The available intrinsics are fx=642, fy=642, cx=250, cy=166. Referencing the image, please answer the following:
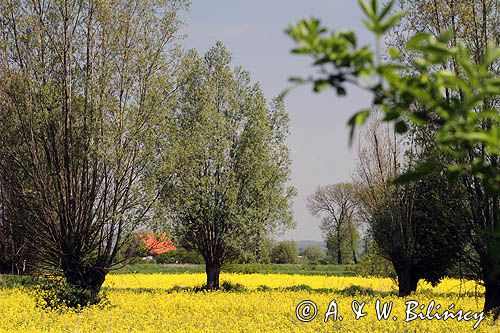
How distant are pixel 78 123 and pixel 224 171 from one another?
1183cm

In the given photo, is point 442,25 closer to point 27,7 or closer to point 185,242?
point 27,7

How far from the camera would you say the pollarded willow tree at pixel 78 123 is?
16.8 meters

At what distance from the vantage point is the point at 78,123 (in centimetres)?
1730

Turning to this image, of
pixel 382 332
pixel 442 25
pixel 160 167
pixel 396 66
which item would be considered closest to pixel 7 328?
pixel 160 167

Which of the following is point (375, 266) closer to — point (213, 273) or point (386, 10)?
point (213, 273)

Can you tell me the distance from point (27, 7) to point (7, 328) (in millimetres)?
8528

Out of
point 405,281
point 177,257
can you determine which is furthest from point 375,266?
point 177,257

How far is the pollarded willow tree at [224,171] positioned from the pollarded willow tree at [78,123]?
31.0 feet

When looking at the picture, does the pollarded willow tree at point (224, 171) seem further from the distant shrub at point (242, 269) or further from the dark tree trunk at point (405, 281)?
the distant shrub at point (242, 269)

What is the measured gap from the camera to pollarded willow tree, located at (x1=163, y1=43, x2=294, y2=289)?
27797mm

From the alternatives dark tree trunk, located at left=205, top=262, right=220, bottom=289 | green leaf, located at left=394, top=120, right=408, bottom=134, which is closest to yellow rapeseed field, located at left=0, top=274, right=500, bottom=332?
dark tree trunk, located at left=205, top=262, right=220, bottom=289

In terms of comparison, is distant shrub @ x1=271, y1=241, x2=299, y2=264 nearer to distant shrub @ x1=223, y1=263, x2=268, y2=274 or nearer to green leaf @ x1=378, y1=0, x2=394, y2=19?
distant shrub @ x1=223, y1=263, x2=268, y2=274

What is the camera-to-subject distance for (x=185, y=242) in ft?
96.3

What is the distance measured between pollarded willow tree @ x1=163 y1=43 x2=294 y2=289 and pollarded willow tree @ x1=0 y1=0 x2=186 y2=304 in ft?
31.0
